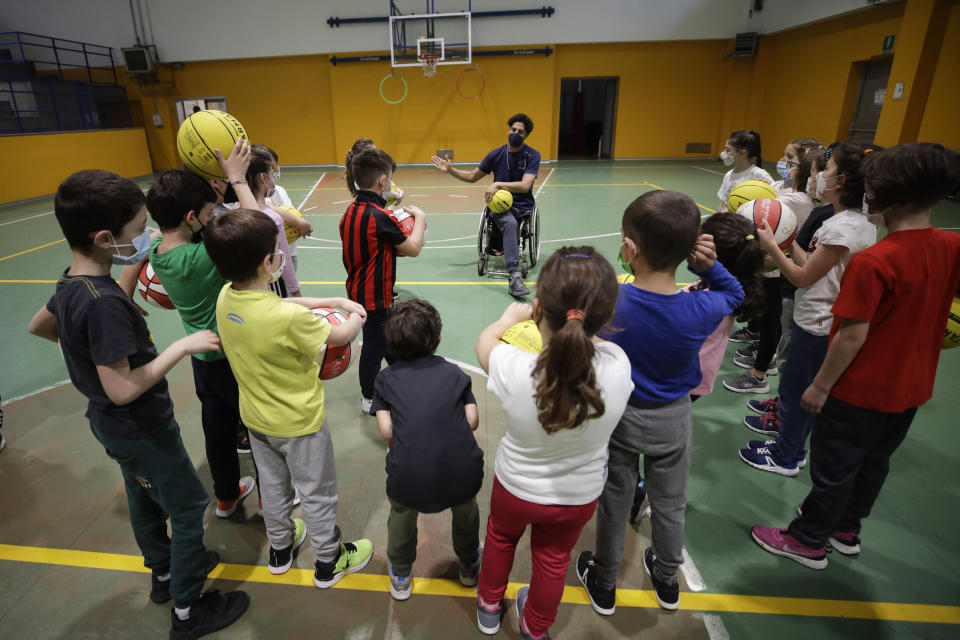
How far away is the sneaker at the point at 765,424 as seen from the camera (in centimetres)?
339

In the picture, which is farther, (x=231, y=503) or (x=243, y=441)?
(x=243, y=441)

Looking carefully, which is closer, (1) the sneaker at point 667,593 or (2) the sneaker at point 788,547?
(1) the sneaker at point 667,593

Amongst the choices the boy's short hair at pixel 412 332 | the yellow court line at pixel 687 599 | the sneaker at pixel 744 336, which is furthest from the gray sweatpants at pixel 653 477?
the sneaker at pixel 744 336

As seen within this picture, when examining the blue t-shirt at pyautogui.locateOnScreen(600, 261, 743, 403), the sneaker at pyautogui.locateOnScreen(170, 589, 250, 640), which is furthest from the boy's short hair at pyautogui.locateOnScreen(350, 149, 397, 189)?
the sneaker at pyautogui.locateOnScreen(170, 589, 250, 640)

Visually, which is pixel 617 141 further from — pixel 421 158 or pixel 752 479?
pixel 752 479

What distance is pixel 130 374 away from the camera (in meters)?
1.73

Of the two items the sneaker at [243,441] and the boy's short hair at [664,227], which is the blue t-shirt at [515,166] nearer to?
the sneaker at [243,441]

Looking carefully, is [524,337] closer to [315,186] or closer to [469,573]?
[469,573]

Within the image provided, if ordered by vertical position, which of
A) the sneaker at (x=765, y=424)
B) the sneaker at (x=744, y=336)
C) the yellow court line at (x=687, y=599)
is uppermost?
the sneaker at (x=744, y=336)

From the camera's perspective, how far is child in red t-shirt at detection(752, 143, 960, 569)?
1.82 m

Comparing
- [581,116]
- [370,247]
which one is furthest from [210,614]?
[581,116]

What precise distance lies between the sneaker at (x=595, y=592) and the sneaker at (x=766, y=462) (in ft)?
4.61

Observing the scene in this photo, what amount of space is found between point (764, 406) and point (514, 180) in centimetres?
379

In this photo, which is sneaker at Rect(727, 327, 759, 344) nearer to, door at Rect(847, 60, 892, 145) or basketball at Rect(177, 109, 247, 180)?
basketball at Rect(177, 109, 247, 180)
